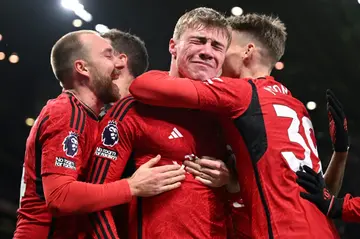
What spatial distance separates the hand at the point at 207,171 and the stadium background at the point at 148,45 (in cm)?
504

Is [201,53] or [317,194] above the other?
[201,53]

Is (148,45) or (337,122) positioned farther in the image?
(148,45)

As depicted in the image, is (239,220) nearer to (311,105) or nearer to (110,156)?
(110,156)

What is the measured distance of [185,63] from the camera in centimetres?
210

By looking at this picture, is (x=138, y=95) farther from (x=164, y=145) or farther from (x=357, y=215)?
(x=357, y=215)

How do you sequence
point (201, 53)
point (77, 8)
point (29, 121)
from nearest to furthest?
1. point (201, 53)
2. point (77, 8)
3. point (29, 121)

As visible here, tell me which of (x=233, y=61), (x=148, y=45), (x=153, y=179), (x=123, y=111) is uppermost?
(x=148, y=45)

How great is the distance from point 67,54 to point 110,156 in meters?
0.60

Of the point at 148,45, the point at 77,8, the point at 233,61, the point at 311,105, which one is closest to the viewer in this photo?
the point at 233,61

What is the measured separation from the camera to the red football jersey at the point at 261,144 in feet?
5.90

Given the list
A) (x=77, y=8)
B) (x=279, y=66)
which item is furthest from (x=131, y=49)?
(x=279, y=66)

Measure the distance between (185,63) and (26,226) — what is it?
0.90 m

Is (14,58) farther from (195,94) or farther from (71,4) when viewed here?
(195,94)

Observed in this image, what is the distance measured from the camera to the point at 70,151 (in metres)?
1.84
